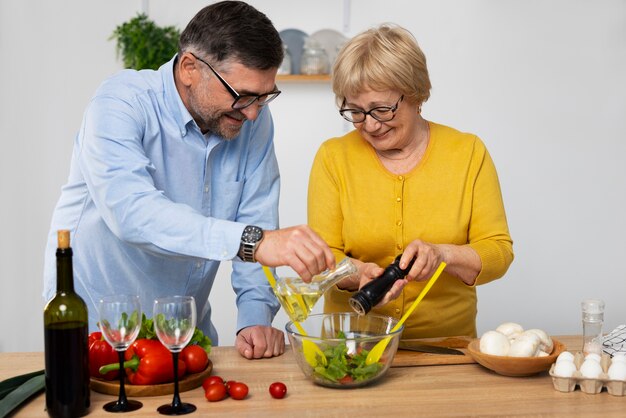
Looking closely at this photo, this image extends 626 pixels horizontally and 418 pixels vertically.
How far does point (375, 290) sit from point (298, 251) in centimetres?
26

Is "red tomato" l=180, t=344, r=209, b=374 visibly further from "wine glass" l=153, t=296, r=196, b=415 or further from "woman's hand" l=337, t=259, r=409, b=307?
"woman's hand" l=337, t=259, r=409, b=307

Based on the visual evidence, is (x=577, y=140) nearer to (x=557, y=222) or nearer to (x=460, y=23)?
(x=557, y=222)

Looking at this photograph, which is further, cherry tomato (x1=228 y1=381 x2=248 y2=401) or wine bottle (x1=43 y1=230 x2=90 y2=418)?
cherry tomato (x1=228 y1=381 x2=248 y2=401)

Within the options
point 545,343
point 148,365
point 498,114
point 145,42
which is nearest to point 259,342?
point 148,365

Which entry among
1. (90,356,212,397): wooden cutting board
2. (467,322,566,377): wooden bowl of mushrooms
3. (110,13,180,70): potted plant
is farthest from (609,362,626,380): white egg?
(110,13,180,70): potted plant

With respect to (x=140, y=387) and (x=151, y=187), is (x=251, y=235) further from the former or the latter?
(x=140, y=387)

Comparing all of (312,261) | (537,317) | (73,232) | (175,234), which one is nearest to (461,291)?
(312,261)

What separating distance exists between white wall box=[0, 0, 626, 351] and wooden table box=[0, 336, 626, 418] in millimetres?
2874

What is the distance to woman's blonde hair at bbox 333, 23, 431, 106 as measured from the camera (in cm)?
240

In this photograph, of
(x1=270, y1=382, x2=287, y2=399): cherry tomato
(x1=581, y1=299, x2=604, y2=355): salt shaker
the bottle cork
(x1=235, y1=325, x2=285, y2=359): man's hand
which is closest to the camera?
the bottle cork

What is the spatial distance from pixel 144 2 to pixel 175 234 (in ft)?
10.2

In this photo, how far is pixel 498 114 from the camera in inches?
193

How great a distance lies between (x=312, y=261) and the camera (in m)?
1.87

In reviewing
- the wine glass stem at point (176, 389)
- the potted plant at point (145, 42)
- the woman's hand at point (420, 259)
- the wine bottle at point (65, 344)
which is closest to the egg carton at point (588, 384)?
the woman's hand at point (420, 259)
